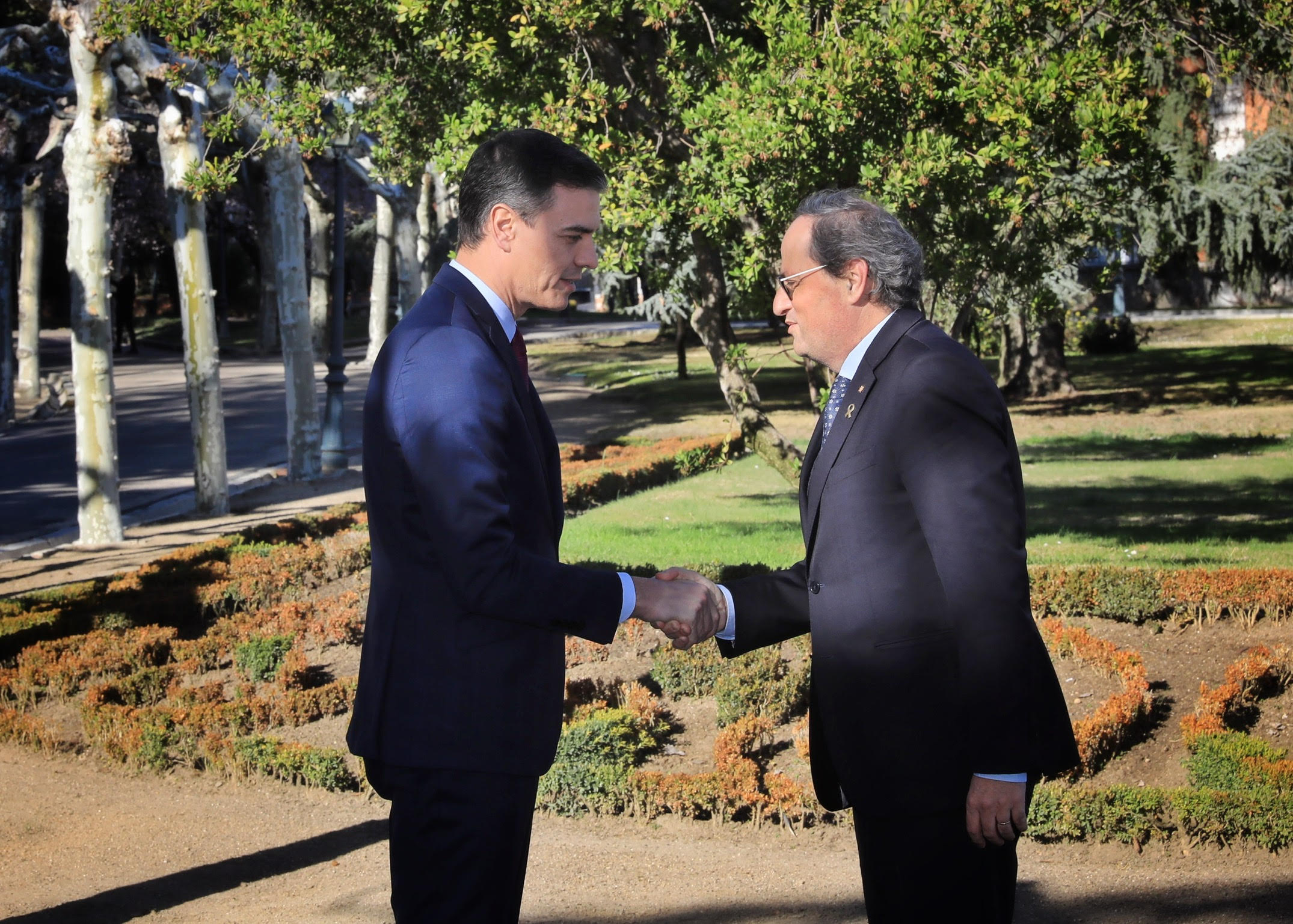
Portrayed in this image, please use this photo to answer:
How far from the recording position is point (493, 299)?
8.61 feet

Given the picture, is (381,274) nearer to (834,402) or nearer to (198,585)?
(198,585)

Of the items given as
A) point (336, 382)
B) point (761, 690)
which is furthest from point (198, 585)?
point (336, 382)

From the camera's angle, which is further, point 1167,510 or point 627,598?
point 1167,510

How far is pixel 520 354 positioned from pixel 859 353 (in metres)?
0.76

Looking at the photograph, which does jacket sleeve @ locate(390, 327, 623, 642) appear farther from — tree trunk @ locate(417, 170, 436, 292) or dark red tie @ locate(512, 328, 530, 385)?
tree trunk @ locate(417, 170, 436, 292)

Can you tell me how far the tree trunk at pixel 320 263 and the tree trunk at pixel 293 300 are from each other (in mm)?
8149

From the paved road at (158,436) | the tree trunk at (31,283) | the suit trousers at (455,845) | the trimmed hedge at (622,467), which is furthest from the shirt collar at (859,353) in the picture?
the tree trunk at (31,283)

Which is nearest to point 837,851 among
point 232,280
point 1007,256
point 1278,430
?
point 1007,256

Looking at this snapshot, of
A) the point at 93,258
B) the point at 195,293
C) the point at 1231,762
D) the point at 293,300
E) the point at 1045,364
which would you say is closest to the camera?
the point at 1231,762

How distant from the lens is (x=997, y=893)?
2.62m

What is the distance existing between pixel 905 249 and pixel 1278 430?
1741 cm

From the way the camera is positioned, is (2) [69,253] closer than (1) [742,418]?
No

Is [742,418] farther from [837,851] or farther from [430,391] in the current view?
[430,391]

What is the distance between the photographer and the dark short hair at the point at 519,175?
257 centimetres
